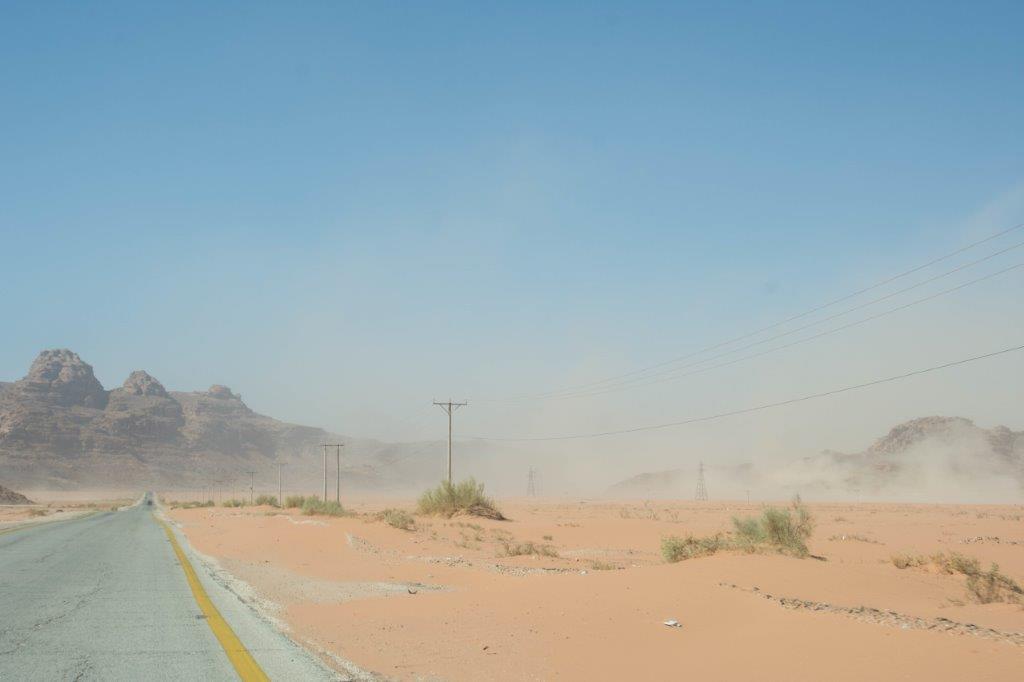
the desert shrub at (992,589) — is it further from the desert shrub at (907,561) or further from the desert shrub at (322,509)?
the desert shrub at (322,509)

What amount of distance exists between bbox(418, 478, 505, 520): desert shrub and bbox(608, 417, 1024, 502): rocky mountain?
102 metres

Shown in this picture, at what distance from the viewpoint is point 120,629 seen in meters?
11.0

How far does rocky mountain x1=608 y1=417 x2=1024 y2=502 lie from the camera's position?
13575cm

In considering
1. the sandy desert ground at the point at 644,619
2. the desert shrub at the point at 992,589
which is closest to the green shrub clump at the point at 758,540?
the sandy desert ground at the point at 644,619

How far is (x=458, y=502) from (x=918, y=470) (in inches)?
5252

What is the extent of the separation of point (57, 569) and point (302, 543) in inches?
353

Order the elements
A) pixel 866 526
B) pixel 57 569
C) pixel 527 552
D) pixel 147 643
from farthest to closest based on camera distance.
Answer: pixel 866 526 → pixel 527 552 → pixel 57 569 → pixel 147 643

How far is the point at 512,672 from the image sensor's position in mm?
8688

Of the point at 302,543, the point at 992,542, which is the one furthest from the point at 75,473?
the point at 992,542

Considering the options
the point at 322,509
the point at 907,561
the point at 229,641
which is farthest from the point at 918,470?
the point at 229,641

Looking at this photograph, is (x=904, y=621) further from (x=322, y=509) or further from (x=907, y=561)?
(x=322, y=509)

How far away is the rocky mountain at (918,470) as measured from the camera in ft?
445

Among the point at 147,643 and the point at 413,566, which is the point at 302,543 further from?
the point at 147,643

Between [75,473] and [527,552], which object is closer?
[527,552]
